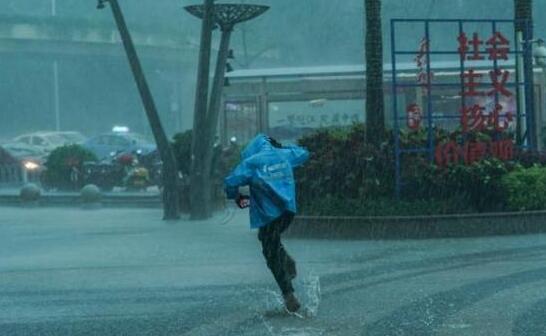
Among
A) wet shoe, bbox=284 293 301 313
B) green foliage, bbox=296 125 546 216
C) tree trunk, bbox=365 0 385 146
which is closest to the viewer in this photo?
wet shoe, bbox=284 293 301 313

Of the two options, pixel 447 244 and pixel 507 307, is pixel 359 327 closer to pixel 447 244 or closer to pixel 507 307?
pixel 507 307

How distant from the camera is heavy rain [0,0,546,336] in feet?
30.1

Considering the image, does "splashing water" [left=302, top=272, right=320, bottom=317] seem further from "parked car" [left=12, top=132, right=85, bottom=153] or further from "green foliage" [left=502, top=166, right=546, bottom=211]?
"parked car" [left=12, top=132, right=85, bottom=153]

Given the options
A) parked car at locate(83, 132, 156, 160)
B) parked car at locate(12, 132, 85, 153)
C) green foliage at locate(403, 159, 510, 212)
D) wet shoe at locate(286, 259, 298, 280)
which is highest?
parked car at locate(12, 132, 85, 153)

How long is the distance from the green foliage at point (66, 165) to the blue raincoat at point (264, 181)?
2143 centimetres

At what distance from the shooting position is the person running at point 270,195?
898cm

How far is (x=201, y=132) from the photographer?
2012 centimetres

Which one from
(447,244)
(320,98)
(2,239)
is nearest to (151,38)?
(320,98)

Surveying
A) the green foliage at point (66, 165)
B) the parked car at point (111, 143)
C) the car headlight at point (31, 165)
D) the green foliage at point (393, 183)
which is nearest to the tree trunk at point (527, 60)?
the green foliage at point (393, 183)

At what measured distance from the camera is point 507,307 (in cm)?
938

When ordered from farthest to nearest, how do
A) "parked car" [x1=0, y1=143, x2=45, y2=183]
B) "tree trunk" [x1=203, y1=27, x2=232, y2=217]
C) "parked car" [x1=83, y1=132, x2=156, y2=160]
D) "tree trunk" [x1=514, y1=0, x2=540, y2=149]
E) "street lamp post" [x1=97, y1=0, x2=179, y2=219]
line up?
"parked car" [x1=83, y1=132, x2=156, y2=160], "parked car" [x1=0, y1=143, x2=45, y2=183], "street lamp post" [x1=97, y1=0, x2=179, y2=219], "tree trunk" [x1=203, y1=27, x2=232, y2=217], "tree trunk" [x1=514, y1=0, x2=540, y2=149]

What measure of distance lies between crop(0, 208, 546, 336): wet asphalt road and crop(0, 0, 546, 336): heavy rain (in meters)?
0.04

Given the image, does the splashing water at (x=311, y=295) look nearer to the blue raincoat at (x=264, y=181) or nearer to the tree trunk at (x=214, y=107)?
the blue raincoat at (x=264, y=181)

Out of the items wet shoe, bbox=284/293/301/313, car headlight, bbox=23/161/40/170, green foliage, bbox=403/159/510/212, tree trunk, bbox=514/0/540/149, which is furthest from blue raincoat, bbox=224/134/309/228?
car headlight, bbox=23/161/40/170
